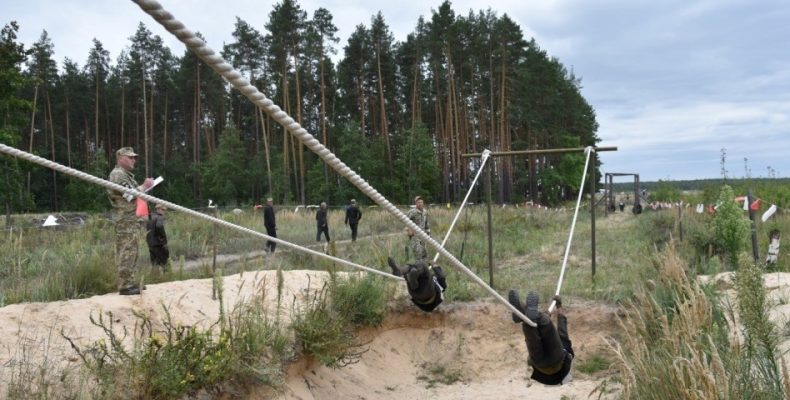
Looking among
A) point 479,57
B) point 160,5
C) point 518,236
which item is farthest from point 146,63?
point 160,5

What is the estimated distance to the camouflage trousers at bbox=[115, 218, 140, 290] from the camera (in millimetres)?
5133

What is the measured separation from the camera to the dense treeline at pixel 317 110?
33.4 meters

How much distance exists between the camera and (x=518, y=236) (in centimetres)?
1568

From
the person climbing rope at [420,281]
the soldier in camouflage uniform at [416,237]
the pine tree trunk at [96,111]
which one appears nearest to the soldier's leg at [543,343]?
the person climbing rope at [420,281]

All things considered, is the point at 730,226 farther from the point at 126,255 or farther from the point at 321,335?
the point at 126,255

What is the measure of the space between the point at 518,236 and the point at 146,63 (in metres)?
33.0

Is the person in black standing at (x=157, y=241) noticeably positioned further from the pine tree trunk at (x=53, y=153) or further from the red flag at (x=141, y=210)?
the pine tree trunk at (x=53, y=153)

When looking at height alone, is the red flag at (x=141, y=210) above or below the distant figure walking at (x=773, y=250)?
above

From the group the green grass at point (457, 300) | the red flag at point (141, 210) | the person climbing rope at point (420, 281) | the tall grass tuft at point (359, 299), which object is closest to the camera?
the green grass at point (457, 300)

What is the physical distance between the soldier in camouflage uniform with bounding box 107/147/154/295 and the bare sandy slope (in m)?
0.19

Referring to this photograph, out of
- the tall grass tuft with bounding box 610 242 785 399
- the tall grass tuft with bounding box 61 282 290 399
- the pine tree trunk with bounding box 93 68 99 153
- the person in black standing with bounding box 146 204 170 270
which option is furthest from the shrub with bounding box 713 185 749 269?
the pine tree trunk with bounding box 93 68 99 153

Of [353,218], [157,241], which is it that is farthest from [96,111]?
[157,241]

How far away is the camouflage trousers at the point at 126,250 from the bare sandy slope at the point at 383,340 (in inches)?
7.7

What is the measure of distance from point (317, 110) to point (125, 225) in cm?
3403
